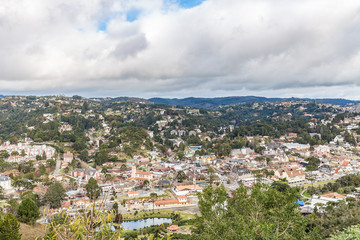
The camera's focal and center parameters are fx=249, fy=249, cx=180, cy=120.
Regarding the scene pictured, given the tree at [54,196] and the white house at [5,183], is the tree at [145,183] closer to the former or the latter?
the tree at [54,196]

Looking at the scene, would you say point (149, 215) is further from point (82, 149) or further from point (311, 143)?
point (311, 143)

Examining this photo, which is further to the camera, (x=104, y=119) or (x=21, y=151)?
(x=104, y=119)

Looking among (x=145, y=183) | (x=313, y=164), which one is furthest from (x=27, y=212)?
(x=313, y=164)

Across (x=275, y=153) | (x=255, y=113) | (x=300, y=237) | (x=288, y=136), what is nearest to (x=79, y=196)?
(x=300, y=237)

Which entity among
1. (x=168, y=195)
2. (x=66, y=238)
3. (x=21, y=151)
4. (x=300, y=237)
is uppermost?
(x=66, y=238)

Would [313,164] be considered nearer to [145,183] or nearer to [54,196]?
[145,183]

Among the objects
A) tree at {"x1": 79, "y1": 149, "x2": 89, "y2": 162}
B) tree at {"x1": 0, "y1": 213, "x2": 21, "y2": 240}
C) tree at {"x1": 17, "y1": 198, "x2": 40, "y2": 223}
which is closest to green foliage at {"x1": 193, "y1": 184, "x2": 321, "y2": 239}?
tree at {"x1": 0, "y1": 213, "x2": 21, "y2": 240}

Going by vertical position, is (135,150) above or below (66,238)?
below
